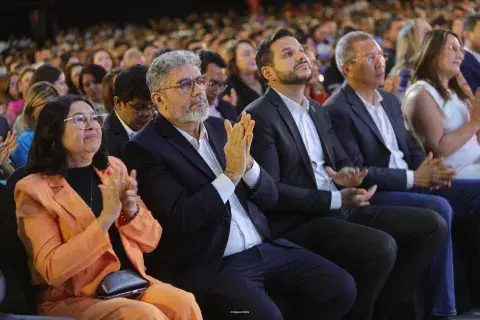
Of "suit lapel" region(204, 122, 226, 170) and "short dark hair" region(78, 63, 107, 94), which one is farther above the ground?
"short dark hair" region(78, 63, 107, 94)

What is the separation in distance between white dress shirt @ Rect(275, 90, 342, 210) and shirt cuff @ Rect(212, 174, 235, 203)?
75 cm

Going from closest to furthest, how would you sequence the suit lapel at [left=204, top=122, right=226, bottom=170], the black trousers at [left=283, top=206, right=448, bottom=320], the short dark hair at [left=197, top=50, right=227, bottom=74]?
1. the suit lapel at [left=204, top=122, right=226, bottom=170]
2. the black trousers at [left=283, top=206, right=448, bottom=320]
3. the short dark hair at [left=197, top=50, right=227, bottom=74]

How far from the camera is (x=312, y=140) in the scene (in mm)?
3801

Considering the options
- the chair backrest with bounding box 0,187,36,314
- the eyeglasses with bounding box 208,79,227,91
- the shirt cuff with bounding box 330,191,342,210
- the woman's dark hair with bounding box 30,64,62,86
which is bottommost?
the shirt cuff with bounding box 330,191,342,210

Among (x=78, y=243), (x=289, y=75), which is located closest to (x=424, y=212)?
(x=289, y=75)

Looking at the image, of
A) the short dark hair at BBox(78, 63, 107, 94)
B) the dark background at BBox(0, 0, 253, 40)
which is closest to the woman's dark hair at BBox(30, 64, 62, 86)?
the short dark hair at BBox(78, 63, 107, 94)

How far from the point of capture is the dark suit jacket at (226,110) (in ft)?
15.8

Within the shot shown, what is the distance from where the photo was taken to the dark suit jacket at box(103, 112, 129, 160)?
12.1 ft

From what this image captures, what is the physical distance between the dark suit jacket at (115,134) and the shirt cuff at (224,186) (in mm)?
728

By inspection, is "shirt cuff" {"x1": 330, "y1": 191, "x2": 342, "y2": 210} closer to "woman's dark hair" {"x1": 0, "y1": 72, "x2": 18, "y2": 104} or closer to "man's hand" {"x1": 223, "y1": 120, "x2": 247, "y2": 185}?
"man's hand" {"x1": 223, "y1": 120, "x2": 247, "y2": 185}

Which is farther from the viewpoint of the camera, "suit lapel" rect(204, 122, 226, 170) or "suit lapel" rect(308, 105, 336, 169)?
"suit lapel" rect(308, 105, 336, 169)

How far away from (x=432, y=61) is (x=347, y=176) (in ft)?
3.44

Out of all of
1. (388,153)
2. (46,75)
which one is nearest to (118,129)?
(388,153)

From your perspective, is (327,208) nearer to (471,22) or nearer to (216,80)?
(216,80)
